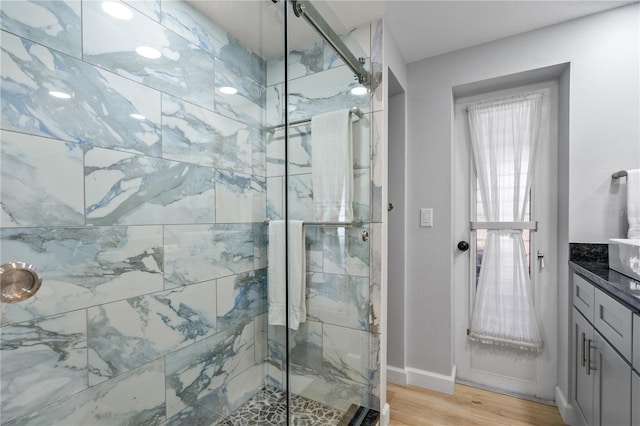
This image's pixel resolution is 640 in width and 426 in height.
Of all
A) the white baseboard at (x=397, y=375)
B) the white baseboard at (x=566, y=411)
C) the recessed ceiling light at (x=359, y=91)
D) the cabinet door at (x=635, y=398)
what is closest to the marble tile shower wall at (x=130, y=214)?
the recessed ceiling light at (x=359, y=91)

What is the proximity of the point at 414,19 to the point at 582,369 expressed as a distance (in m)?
2.06

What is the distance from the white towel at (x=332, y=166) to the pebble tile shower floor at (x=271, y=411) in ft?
2.70

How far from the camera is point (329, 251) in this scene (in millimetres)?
1477

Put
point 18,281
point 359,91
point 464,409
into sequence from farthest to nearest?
point 464,409 → point 359,91 → point 18,281

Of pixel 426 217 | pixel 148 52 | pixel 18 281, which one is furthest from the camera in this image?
pixel 426 217

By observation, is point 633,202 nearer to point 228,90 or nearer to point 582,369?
point 582,369

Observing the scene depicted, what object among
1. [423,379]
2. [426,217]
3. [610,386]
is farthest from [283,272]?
[423,379]

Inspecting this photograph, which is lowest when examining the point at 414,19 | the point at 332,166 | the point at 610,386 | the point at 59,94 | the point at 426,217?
the point at 610,386

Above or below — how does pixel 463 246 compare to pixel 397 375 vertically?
above

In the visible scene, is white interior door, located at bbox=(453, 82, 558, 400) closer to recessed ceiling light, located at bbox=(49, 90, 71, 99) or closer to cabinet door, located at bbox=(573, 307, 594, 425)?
cabinet door, located at bbox=(573, 307, 594, 425)

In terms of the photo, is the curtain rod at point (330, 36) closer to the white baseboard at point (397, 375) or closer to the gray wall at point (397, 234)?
the gray wall at point (397, 234)

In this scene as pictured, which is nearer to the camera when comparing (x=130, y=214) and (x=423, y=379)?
(x=130, y=214)

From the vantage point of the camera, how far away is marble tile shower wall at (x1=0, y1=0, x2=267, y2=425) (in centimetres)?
83

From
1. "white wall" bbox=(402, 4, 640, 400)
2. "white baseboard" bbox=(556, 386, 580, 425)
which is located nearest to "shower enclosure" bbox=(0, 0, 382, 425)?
"white wall" bbox=(402, 4, 640, 400)
